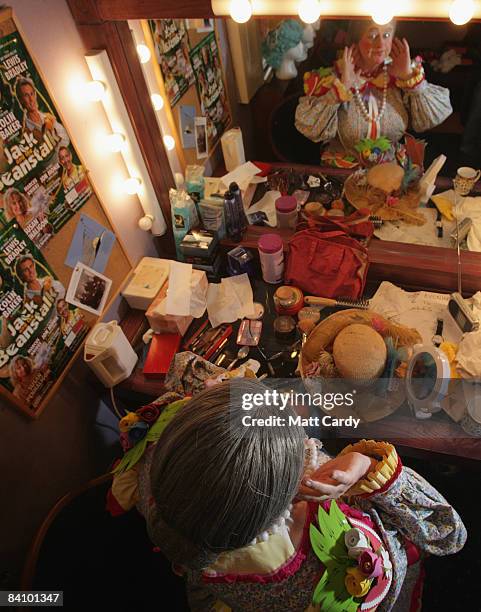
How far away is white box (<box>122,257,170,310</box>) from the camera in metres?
1.48

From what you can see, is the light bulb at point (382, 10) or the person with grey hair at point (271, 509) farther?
the light bulb at point (382, 10)

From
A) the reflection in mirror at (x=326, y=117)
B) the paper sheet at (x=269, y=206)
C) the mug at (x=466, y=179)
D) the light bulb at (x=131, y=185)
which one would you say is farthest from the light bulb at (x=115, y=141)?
the mug at (x=466, y=179)

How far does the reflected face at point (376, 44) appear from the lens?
1.50m

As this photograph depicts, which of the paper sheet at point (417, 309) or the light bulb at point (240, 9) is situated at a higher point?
the light bulb at point (240, 9)

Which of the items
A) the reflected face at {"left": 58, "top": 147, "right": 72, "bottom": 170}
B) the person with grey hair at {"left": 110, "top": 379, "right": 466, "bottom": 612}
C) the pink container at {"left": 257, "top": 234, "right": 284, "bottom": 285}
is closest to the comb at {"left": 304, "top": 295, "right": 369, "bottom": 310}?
the pink container at {"left": 257, "top": 234, "right": 284, "bottom": 285}

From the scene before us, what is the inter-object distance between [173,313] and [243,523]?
2.77 feet

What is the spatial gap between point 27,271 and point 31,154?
11.7 inches

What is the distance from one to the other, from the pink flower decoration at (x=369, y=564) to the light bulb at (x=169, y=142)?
148 cm

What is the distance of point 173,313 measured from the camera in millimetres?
1384

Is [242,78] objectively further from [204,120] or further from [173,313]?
[173,313]

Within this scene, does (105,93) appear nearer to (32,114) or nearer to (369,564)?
(32,114)

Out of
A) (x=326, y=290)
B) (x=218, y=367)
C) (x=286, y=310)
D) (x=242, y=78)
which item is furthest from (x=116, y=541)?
(x=242, y=78)

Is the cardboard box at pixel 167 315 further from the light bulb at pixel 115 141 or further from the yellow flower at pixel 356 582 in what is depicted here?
the yellow flower at pixel 356 582

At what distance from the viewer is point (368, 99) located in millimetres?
1726
